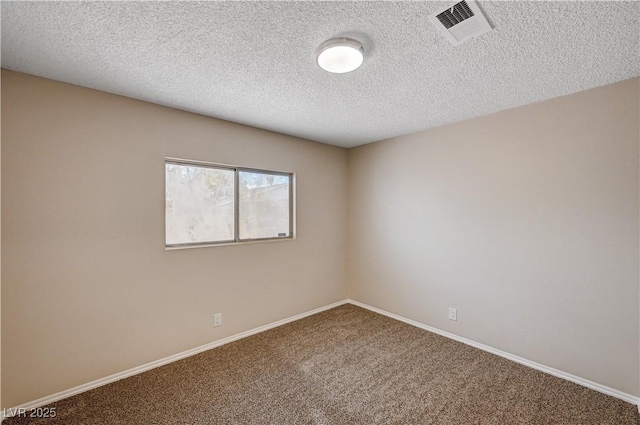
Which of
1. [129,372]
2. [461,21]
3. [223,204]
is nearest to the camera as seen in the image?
[461,21]

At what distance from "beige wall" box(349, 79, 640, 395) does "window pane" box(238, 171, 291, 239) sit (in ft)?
4.62

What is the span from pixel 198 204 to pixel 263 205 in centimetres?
80

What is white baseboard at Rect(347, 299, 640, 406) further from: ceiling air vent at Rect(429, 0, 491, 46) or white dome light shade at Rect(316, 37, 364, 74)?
white dome light shade at Rect(316, 37, 364, 74)

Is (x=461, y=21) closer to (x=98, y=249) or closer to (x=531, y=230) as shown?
(x=531, y=230)

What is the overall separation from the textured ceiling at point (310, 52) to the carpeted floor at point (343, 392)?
7.90 ft

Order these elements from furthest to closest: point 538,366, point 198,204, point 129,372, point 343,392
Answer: point 198,204
point 538,366
point 129,372
point 343,392

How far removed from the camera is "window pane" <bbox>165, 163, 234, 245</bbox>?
272 cm

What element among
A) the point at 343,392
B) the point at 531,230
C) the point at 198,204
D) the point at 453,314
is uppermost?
the point at 198,204

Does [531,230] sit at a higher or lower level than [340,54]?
lower

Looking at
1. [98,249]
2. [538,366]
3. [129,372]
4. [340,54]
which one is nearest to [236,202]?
[98,249]

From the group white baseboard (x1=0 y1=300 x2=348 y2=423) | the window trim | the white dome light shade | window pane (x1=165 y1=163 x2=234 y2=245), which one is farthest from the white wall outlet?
the white dome light shade

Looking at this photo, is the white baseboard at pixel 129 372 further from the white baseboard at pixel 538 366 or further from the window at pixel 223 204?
the white baseboard at pixel 538 366

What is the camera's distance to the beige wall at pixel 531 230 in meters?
2.13

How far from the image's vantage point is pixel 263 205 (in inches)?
136
